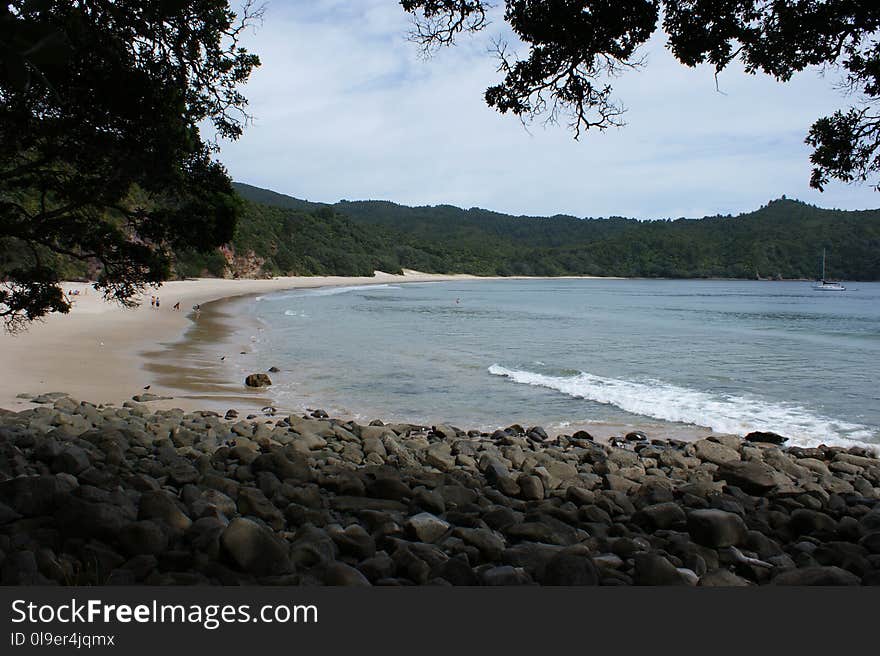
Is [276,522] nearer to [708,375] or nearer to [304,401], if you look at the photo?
[304,401]

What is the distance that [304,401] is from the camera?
40.0 feet

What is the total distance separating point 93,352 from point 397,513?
15053 mm

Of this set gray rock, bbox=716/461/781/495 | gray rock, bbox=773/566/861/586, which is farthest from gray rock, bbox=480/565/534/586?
gray rock, bbox=716/461/781/495

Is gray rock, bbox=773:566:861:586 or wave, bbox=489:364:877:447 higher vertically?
gray rock, bbox=773:566:861:586

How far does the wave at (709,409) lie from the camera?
11.0 metres

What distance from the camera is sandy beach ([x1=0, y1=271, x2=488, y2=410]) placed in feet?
37.2

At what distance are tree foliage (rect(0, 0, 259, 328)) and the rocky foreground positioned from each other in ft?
6.66

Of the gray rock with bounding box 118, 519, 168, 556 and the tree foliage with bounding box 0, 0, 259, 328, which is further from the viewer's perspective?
the tree foliage with bounding box 0, 0, 259, 328

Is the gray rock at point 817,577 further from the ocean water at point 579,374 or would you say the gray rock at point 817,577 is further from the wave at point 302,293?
the wave at point 302,293

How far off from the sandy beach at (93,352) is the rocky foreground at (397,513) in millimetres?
3729

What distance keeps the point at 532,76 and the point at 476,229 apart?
595 ft

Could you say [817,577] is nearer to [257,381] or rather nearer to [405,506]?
[405,506]

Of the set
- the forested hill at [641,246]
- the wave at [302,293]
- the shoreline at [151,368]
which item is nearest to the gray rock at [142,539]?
the shoreline at [151,368]

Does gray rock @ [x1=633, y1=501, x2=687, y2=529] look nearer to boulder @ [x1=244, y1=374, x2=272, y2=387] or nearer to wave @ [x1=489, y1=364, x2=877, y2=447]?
wave @ [x1=489, y1=364, x2=877, y2=447]
